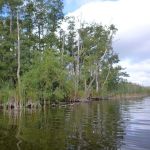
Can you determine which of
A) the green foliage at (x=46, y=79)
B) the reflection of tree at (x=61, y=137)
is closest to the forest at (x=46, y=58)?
the green foliage at (x=46, y=79)

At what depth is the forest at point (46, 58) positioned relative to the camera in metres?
41.0

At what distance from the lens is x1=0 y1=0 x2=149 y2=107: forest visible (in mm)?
40969

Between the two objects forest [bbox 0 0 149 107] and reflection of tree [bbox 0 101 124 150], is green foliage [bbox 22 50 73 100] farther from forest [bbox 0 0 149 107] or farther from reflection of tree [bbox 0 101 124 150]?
reflection of tree [bbox 0 101 124 150]

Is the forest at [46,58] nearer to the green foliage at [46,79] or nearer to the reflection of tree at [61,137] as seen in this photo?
the green foliage at [46,79]

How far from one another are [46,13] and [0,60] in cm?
1277

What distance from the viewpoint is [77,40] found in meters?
67.2

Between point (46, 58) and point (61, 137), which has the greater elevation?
point (46, 58)

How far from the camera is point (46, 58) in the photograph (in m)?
42.7

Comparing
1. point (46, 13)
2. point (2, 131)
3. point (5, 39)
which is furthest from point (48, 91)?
point (2, 131)

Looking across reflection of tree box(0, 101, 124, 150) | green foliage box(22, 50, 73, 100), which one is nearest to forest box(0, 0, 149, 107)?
green foliage box(22, 50, 73, 100)

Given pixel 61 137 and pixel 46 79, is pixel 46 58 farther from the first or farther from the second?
pixel 61 137

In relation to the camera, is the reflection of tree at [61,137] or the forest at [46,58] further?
the forest at [46,58]

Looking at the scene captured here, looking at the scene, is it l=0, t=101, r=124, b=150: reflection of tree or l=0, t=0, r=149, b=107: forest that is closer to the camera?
l=0, t=101, r=124, b=150: reflection of tree

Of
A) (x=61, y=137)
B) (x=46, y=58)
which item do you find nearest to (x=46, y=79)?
(x=46, y=58)
